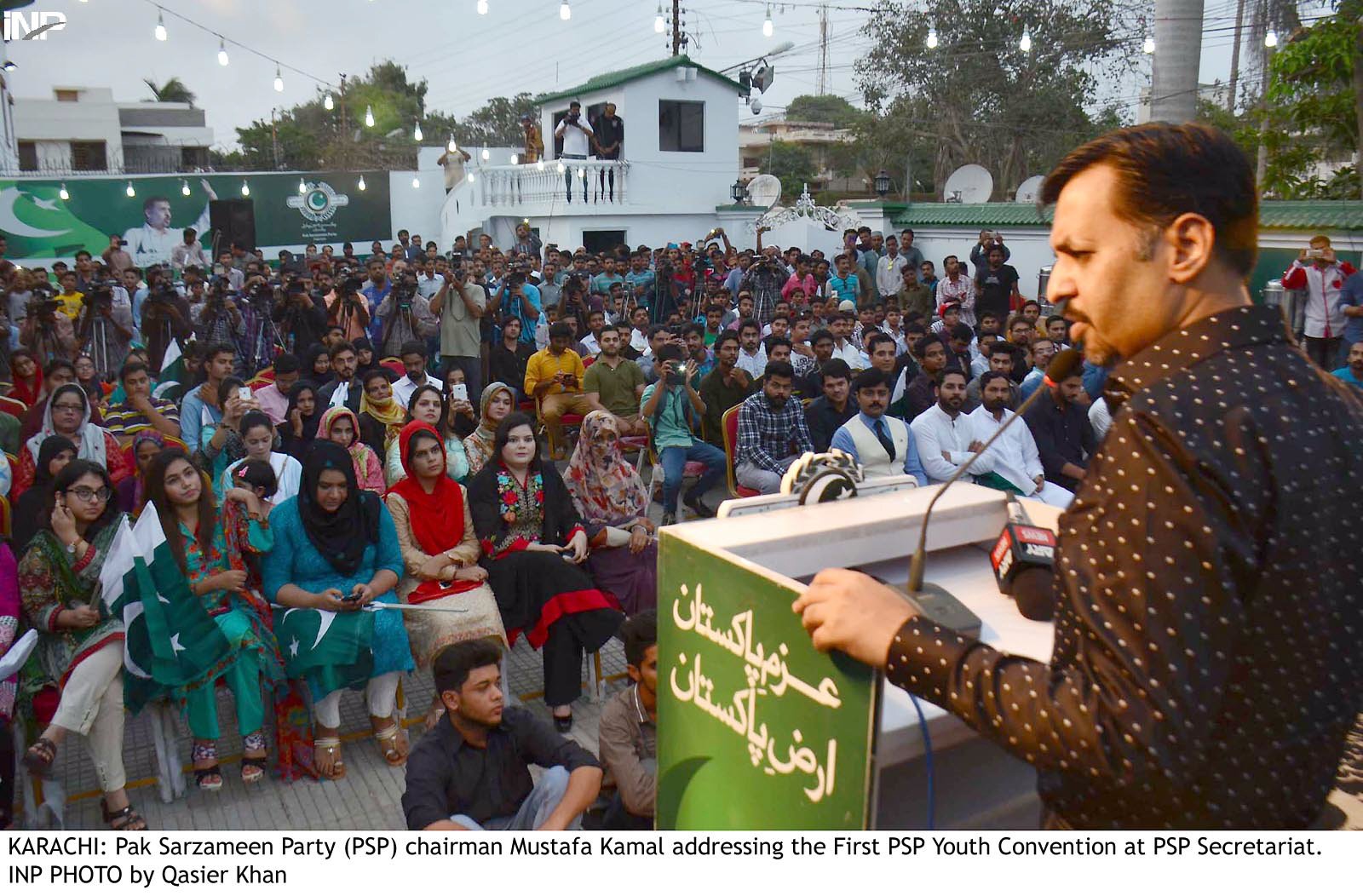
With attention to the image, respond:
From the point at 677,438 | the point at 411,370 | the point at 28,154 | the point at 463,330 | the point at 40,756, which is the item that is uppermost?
the point at 28,154

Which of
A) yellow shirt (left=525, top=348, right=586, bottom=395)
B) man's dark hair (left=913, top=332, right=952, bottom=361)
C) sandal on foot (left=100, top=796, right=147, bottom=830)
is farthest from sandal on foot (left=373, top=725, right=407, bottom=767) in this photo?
man's dark hair (left=913, top=332, right=952, bottom=361)

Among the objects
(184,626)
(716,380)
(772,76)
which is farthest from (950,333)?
(772,76)

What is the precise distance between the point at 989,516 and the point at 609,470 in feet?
12.3

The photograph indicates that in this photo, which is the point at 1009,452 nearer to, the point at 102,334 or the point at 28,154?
the point at 102,334

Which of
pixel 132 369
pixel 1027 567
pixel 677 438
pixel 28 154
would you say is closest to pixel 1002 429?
pixel 1027 567

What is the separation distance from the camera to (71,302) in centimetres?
1086

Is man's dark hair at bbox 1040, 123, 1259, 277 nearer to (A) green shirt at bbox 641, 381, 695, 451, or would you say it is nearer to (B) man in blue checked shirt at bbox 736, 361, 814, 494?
(B) man in blue checked shirt at bbox 736, 361, 814, 494

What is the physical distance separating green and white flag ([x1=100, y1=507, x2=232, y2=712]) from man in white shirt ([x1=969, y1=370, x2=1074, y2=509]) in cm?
395

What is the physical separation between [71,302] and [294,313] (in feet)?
9.44

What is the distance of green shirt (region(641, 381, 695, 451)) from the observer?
7.05 m

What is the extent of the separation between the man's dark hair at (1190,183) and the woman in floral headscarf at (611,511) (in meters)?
4.05

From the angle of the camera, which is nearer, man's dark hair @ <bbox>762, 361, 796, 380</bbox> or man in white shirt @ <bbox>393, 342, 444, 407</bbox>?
man's dark hair @ <bbox>762, 361, 796, 380</bbox>

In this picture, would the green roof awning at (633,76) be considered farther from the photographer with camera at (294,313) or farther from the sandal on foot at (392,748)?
the sandal on foot at (392,748)
